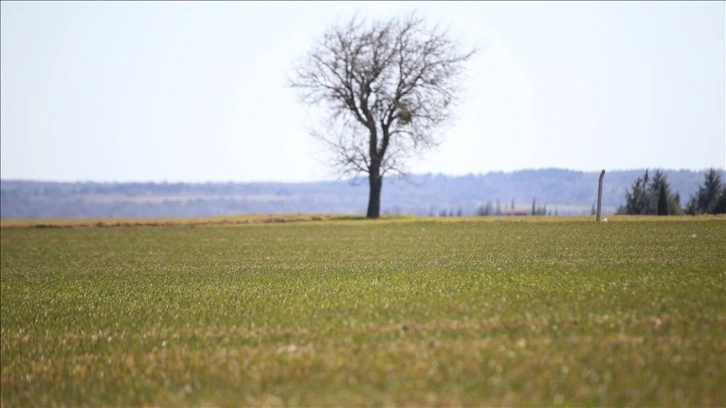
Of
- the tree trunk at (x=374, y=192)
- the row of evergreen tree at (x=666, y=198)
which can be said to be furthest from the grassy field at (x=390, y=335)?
the tree trunk at (x=374, y=192)

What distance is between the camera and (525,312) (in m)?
14.0

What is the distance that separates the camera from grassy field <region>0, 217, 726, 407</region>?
33.0 ft

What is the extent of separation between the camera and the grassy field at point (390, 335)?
396 inches

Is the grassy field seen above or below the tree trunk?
below

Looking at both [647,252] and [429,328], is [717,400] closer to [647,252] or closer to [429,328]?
[429,328]

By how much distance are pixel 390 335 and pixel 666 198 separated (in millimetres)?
54839

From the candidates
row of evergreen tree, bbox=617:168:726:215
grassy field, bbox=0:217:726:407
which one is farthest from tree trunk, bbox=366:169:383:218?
grassy field, bbox=0:217:726:407

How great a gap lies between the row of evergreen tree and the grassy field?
2466 centimetres

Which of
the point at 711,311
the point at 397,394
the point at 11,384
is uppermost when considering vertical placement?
the point at 711,311

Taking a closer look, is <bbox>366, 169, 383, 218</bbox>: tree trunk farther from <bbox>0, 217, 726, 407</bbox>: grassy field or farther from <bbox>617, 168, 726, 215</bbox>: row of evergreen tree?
<bbox>0, 217, 726, 407</bbox>: grassy field

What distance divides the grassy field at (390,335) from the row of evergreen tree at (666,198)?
80.9 feet

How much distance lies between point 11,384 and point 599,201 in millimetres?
42530

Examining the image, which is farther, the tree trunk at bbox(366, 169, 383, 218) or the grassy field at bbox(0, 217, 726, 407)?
the tree trunk at bbox(366, 169, 383, 218)

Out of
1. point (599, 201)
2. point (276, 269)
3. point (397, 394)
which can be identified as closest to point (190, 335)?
point (397, 394)
